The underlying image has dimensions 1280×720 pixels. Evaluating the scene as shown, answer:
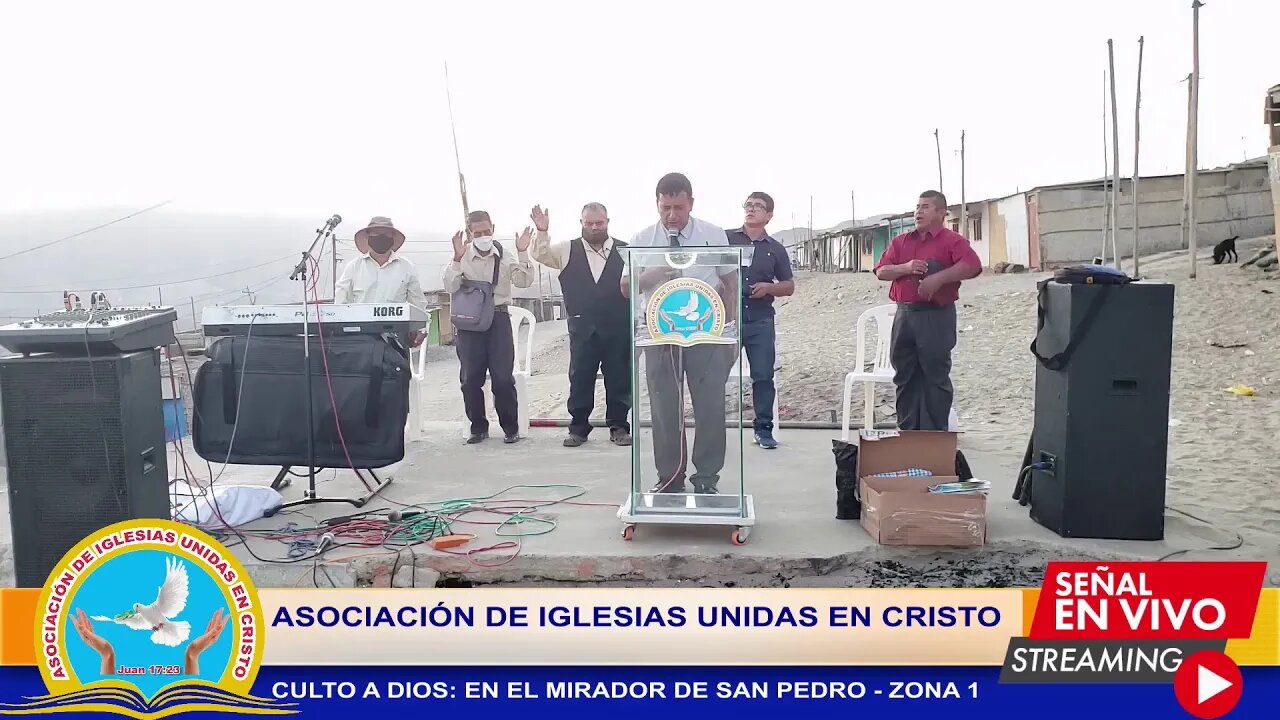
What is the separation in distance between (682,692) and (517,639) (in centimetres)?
54

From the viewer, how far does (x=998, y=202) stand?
91.3ft

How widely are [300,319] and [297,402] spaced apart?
44cm

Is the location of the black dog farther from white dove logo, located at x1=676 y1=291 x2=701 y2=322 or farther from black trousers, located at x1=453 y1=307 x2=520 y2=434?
white dove logo, located at x1=676 y1=291 x2=701 y2=322

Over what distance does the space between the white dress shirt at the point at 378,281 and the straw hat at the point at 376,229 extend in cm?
6

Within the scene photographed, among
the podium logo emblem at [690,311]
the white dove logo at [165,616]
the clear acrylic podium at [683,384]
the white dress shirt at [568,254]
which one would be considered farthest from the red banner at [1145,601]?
the white dress shirt at [568,254]

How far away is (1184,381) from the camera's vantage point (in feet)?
30.0

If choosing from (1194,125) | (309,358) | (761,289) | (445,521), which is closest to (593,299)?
(761,289)

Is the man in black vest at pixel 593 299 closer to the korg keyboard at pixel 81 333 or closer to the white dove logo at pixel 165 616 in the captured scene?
the korg keyboard at pixel 81 333

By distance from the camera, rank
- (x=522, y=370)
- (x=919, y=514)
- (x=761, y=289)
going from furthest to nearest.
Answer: (x=522, y=370) → (x=761, y=289) → (x=919, y=514)

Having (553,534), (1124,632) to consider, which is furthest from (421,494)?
(1124,632)

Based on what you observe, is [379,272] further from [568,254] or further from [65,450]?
[65,450]

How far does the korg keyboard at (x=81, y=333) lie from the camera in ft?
10.3

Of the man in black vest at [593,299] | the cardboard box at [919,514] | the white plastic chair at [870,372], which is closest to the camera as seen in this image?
the cardboard box at [919,514]

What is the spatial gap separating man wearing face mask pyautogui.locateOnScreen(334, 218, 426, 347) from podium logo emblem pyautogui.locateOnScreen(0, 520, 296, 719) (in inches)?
103
